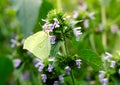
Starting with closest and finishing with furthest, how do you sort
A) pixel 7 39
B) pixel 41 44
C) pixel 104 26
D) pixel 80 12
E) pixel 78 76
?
pixel 41 44
pixel 78 76
pixel 80 12
pixel 104 26
pixel 7 39

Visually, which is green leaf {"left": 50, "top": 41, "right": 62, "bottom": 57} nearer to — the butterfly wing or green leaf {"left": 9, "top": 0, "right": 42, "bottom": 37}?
the butterfly wing

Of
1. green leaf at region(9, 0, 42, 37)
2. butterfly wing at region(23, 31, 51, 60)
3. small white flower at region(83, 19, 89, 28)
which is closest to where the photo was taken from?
butterfly wing at region(23, 31, 51, 60)

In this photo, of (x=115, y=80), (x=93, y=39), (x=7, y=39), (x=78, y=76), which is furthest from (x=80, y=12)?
(x=7, y=39)

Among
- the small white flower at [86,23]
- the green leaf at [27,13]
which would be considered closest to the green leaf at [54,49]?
the green leaf at [27,13]

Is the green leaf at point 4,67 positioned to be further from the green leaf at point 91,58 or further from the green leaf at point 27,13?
the green leaf at point 91,58

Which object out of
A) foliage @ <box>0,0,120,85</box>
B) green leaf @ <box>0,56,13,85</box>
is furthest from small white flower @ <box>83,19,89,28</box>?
green leaf @ <box>0,56,13,85</box>

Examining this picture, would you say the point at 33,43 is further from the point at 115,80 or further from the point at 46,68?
the point at 115,80
